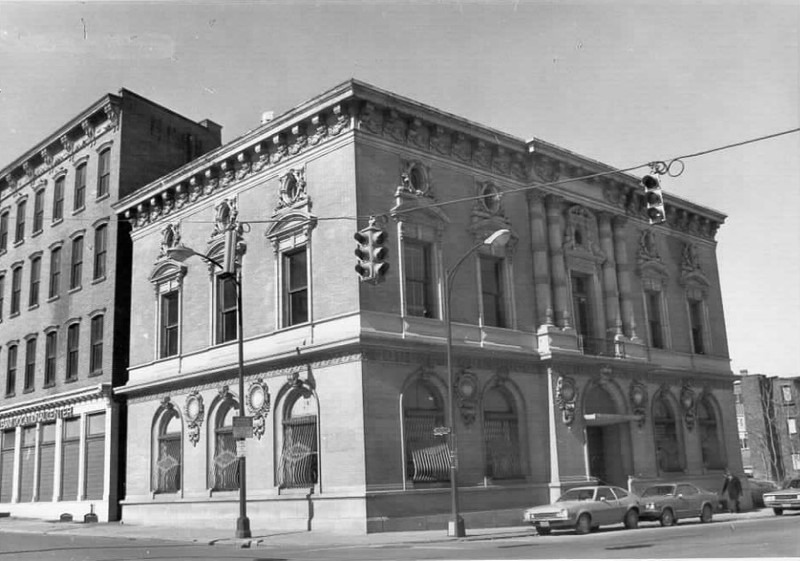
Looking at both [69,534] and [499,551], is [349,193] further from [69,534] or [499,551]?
[69,534]

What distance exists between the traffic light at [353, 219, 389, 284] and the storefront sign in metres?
25.2

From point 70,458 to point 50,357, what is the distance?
17.5ft

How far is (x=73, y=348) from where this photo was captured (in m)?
38.6

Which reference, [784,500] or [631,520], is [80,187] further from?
[784,500]

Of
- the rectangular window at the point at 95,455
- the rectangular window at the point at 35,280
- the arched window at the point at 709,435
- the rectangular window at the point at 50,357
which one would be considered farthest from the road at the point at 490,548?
the rectangular window at the point at 35,280

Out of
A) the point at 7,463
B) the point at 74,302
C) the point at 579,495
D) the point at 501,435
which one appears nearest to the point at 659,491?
the point at 579,495

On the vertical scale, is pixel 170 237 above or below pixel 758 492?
above

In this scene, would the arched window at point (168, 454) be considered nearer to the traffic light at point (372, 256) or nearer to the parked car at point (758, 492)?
the traffic light at point (372, 256)

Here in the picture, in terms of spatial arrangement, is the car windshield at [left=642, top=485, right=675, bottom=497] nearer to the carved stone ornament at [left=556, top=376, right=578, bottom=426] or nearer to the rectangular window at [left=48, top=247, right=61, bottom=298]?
the carved stone ornament at [left=556, top=376, right=578, bottom=426]

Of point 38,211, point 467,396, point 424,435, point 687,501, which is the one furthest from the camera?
point 38,211

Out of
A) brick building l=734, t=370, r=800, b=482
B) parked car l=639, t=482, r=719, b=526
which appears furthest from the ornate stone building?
brick building l=734, t=370, r=800, b=482

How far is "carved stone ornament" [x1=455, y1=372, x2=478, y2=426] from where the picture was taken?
91.8ft

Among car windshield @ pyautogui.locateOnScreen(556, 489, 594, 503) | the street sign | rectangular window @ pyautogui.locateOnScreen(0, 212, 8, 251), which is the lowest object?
car windshield @ pyautogui.locateOnScreen(556, 489, 594, 503)

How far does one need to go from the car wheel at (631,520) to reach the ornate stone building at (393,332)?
400 centimetres
